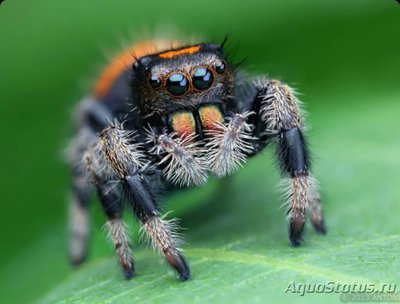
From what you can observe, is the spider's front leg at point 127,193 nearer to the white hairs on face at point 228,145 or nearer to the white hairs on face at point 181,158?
the white hairs on face at point 181,158

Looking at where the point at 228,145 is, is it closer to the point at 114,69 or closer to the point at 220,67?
the point at 220,67

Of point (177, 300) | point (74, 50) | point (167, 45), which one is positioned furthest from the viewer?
point (74, 50)

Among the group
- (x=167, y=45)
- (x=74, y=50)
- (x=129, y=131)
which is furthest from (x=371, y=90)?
(x=129, y=131)

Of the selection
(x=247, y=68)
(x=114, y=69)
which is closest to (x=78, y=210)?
(x=114, y=69)

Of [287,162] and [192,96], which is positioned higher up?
[192,96]

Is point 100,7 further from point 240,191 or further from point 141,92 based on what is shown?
point 141,92

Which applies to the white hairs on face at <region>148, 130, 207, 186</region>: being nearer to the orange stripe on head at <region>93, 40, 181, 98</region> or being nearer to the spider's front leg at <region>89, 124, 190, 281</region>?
the spider's front leg at <region>89, 124, 190, 281</region>
